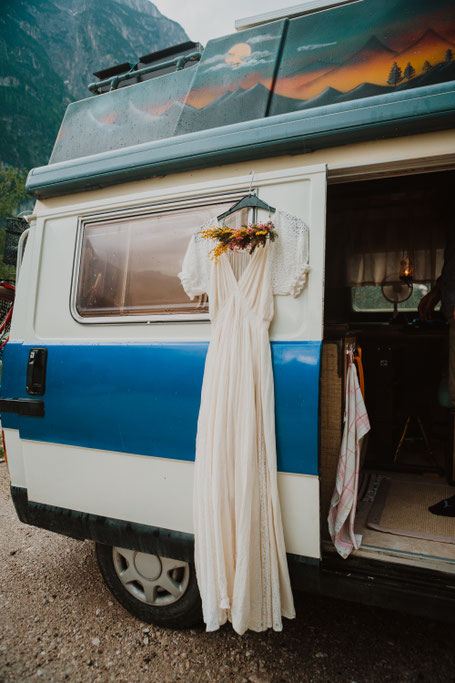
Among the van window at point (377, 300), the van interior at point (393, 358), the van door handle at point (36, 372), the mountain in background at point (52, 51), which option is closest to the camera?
the van interior at point (393, 358)

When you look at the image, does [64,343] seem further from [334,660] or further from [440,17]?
[440,17]

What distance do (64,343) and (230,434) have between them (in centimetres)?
120

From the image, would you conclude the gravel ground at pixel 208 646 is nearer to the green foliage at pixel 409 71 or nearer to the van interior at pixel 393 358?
the van interior at pixel 393 358

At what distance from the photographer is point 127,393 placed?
215cm

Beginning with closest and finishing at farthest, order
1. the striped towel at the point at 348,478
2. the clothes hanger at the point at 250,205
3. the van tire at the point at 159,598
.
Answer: the clothes hanger at the point at 250,205 < the striped towel at the point at 348,478 < the van tire at the point at 159,598

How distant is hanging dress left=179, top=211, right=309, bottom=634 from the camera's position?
1.77 metres

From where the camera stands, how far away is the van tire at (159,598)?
2.15 m

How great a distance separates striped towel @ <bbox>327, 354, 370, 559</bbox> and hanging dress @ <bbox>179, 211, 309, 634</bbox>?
0.41 m

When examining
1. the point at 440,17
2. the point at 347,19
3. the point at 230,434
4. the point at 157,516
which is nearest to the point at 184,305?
the point at 230,434

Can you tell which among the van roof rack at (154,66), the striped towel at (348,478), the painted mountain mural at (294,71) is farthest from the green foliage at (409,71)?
the striped towel at (348,478)

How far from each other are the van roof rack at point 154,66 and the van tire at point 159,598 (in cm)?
299

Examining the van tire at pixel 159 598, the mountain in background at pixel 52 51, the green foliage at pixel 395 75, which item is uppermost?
the mountain in background at pixel 52 51

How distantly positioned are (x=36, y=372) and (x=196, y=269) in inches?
47.1

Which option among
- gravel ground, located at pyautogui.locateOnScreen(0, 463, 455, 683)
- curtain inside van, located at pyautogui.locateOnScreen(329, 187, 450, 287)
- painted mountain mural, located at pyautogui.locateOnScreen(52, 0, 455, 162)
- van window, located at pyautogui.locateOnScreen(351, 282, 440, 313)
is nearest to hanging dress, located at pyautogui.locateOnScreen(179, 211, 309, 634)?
gravel ground, located at pyautogui.locateOnScreen(0, 463, 455, 683)
